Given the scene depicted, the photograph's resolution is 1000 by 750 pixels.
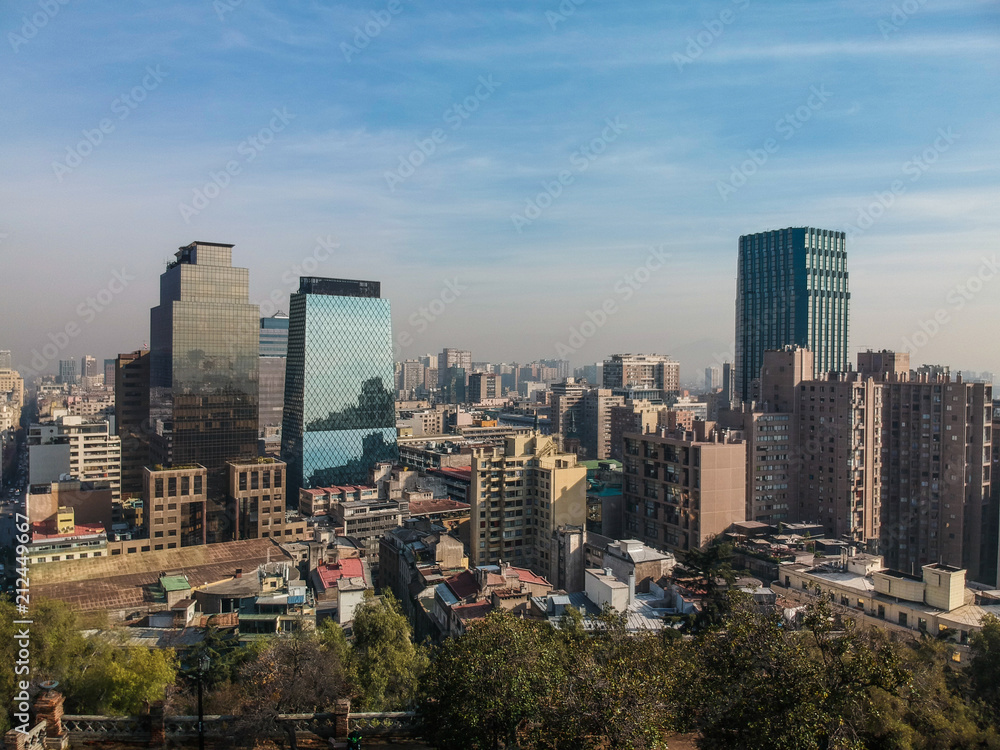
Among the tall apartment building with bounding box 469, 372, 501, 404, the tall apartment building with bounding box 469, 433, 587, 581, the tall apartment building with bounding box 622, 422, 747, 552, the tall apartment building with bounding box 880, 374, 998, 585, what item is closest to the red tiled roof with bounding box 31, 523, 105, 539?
the tall apartment building with bounding box 469, 433, 587, 581

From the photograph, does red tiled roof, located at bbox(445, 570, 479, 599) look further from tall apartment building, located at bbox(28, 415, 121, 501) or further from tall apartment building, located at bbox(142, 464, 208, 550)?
tall apartment building, located at bbox(28, 415, 121, 501)

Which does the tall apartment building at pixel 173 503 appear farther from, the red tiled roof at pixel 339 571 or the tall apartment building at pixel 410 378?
the tall apartment building at pixel 410 378

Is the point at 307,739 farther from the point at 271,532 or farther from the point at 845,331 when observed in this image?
the point at 845,331

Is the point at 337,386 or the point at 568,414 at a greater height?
the point at 337,386

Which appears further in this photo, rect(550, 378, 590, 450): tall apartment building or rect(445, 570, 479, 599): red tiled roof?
rect(550, 378, 590, 450): tall apartment building

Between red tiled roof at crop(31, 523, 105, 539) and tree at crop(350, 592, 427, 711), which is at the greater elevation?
tree at crop(350, 592, 427, 711)

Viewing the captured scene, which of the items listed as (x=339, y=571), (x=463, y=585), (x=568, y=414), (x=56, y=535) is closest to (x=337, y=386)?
(x=56, y=535)

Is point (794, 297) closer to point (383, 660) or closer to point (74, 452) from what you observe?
point (74, 452)
